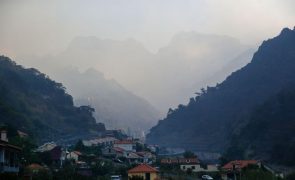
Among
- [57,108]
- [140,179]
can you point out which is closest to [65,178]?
[140,179]

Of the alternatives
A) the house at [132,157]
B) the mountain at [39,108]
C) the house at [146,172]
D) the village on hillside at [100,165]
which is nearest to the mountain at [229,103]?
the mountain at [39,108]

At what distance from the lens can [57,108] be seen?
9088cm

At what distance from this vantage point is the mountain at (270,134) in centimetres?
7194

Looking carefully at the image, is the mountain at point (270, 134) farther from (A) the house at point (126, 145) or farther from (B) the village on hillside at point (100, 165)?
(A) the house at point (126, 145)

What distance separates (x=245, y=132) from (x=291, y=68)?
27.8m

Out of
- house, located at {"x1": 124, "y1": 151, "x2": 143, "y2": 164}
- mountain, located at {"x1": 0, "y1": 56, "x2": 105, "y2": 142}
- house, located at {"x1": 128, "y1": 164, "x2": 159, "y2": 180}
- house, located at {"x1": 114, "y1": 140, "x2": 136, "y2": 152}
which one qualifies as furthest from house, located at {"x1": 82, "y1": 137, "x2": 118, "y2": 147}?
house, located at {"x1": 128, "y1": 164, "x2": 159, "y2": 180}

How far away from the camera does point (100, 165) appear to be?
46719 mm

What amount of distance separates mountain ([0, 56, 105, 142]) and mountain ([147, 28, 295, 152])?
22.4 metres

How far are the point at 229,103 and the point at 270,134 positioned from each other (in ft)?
113

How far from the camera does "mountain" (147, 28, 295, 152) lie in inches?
3930

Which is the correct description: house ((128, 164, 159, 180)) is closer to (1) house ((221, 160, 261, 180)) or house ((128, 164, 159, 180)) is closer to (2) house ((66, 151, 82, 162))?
(2) house ((66, 151, 82, 162))

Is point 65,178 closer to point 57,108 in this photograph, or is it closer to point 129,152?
point 129,152

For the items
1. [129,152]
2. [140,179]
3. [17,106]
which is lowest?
[140,179]

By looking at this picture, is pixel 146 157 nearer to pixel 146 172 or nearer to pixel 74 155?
pixel 74 155
